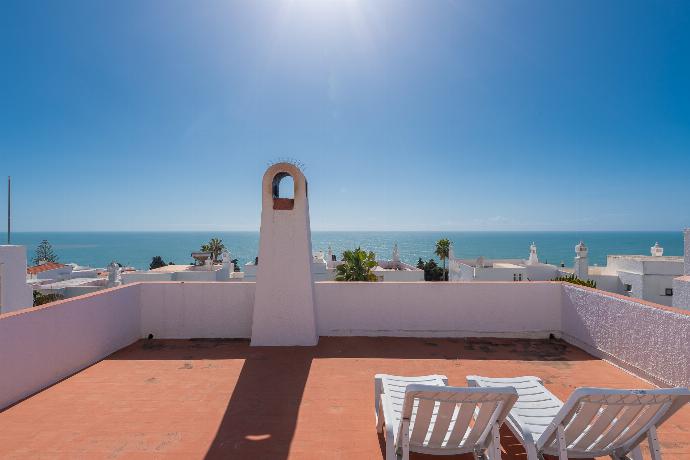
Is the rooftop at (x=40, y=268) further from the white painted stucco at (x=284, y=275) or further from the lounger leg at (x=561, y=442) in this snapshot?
the lounger leg at (x=561, y=442)

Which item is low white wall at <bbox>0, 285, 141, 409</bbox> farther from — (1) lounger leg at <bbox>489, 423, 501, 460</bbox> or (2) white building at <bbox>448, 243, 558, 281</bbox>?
(2) white building at <bbox>448, 243, 558, 281</bbox>

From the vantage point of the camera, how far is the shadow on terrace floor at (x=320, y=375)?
3.07m

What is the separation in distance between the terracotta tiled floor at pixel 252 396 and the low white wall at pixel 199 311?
270mm

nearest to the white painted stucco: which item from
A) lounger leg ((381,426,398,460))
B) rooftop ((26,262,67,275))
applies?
lounger leg ((381,426,398,460))

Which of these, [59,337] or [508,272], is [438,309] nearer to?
[59,337]

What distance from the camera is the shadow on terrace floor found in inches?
121

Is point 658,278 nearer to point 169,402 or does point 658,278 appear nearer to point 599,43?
point 599,43

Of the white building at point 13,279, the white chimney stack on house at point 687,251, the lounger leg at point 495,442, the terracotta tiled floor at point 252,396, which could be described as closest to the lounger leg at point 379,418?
the terracotta tiled floor at point 252,396

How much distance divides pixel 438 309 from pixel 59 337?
5.60m

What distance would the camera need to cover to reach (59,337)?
4.51m

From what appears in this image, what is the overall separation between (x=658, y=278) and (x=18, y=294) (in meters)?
37.3

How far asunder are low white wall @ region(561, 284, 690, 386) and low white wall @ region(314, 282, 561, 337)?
44 centimetres

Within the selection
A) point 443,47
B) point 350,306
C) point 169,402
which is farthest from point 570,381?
point 443,47

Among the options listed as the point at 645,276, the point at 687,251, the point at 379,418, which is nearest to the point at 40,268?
the point at 379,418
